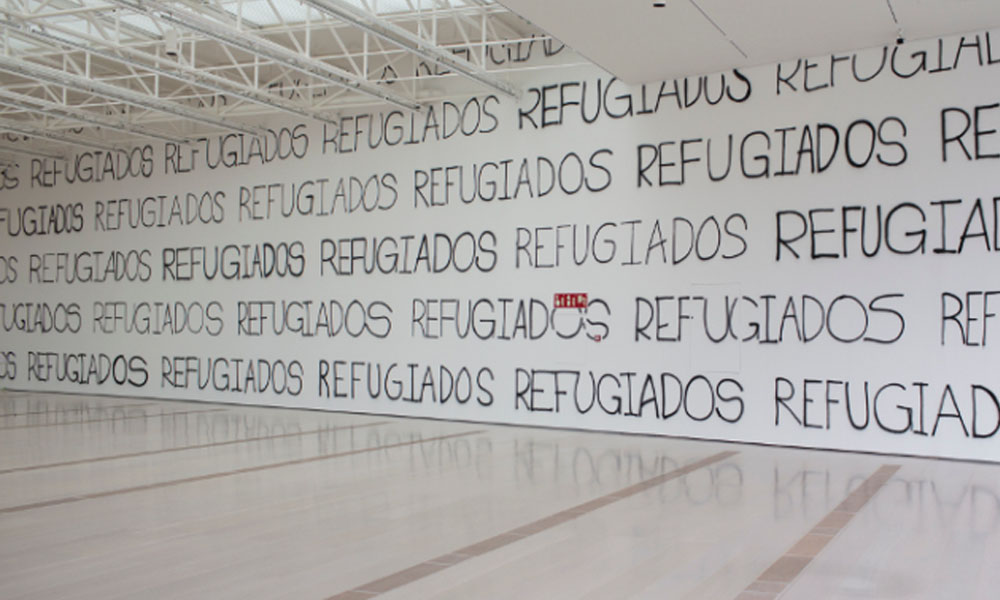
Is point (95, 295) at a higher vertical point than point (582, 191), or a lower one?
lower

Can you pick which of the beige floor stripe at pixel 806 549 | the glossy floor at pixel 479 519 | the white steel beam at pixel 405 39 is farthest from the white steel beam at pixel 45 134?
the beige floor stripe at pixel 806 549

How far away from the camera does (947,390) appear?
9.30 metres

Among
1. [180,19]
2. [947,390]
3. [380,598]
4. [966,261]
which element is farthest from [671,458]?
[180,19]

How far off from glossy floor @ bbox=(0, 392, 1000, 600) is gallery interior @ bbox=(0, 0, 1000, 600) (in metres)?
0.04

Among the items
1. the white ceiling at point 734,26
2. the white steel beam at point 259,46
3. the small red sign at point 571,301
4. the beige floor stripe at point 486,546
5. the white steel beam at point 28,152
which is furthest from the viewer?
the white steel beam at point 28,152

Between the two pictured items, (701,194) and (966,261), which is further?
(701,194)

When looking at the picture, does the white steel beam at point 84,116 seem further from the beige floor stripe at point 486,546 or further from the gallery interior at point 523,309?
the beige floor stripe at point 486,546

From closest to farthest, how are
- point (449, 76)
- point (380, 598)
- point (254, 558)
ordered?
point (380, 598) → point (254, 558) → point (449, 76)

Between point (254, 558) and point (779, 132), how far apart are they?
728cm

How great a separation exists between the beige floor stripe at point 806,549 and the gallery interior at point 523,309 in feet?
0.14

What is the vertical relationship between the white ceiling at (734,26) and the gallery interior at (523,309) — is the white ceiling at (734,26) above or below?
above

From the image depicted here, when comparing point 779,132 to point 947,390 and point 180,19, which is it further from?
point 180,19

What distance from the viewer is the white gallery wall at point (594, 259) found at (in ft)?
31.1

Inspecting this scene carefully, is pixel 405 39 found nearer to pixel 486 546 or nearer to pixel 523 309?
pixel 523 309
